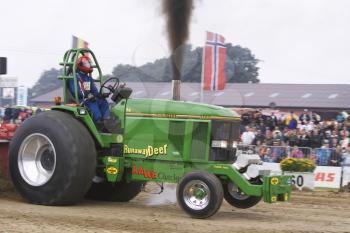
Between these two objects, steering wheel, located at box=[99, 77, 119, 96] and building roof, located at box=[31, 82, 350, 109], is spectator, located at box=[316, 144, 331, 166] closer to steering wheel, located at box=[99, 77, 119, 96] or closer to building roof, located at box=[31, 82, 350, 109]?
steering wheel, located at box=[99, 77, 119, 96]

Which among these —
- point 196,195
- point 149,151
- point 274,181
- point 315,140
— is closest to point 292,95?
point 315,140

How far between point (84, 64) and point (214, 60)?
26.1 feet

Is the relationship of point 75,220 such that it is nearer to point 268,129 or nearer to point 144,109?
point 144,109

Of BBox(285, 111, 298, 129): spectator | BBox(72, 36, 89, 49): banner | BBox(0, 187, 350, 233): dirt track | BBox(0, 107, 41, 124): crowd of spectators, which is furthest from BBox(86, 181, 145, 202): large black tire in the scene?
BBox(0, 107, 41, 124): crowd of spectators

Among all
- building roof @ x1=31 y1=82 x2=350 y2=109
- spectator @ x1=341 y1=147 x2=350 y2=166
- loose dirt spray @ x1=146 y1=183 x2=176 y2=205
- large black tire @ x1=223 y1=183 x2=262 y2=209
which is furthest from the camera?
building roof @ x1=31 y1=82 x2=350 y2=109

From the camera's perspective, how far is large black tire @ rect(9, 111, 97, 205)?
8453mm

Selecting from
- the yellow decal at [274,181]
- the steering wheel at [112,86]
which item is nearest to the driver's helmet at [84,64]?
the steering wheel at [112,86]

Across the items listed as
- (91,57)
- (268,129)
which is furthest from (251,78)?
(91,57)

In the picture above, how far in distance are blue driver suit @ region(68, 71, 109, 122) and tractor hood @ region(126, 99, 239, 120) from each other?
1.33ft

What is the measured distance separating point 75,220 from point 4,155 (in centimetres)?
265

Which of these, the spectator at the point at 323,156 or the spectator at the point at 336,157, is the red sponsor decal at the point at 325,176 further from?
the spectator at the point at 323,156

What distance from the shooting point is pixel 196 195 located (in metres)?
8.11

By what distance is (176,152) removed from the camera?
28.1 ft

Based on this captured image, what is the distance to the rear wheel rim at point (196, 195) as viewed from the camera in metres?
8.03
